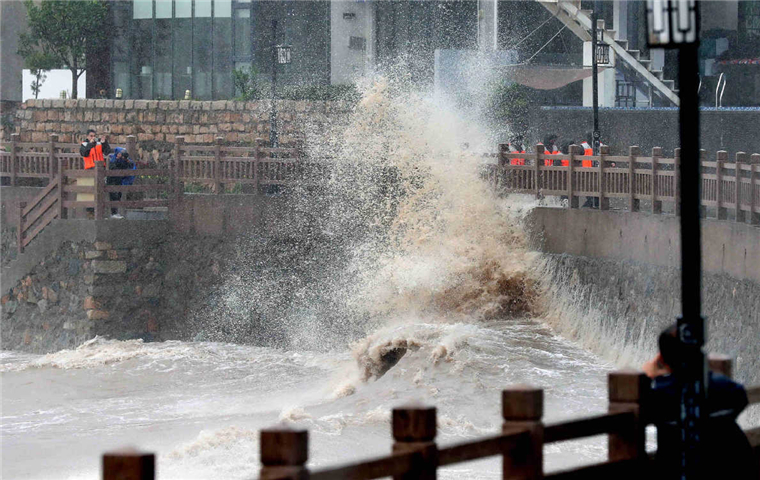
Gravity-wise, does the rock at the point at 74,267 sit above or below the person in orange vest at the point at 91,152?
below

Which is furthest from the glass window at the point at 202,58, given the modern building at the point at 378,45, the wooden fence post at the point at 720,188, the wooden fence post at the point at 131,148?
the wooden fence post at the point at 720,188

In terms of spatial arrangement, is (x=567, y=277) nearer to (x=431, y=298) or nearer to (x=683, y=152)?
(x=431, y=298)

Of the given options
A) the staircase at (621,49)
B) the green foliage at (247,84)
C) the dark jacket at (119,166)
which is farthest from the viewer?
the green foliage at (247,84)

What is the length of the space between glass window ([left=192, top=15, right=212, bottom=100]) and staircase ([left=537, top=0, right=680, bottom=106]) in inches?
358

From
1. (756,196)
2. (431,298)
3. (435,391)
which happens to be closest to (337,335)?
(431,298)

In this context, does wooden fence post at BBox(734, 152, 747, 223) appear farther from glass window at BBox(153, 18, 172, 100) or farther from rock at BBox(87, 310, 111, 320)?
glass window at BBox(153, 18, 172, 100)

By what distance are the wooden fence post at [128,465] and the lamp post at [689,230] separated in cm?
215

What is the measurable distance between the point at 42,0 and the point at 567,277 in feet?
65.6

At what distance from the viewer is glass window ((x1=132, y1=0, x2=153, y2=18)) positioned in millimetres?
34500

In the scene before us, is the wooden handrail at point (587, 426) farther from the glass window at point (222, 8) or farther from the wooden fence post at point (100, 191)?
the glass window at point (222, 8)

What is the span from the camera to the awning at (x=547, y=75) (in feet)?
92.2

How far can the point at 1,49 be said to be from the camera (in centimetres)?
3584

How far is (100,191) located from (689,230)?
57.3 feet

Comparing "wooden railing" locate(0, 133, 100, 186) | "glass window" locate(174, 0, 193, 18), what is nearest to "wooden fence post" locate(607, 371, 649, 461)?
"wooden railing" locate(0, 133, 100, 186)
